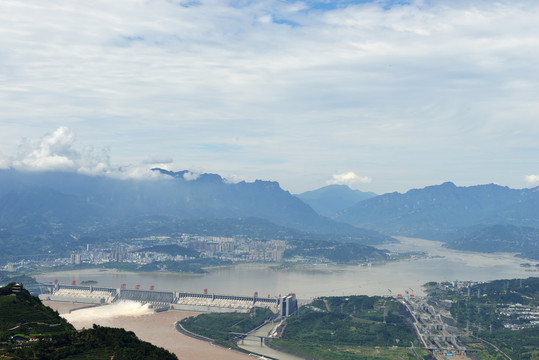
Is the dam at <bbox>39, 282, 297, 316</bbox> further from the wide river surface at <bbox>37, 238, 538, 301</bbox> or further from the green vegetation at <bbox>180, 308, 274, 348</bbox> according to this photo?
the wide river surface at <bbox>37, 238, 538, 301</bbox>

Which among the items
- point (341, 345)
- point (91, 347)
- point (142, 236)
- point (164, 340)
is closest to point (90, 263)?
Answer: point (142, 236)

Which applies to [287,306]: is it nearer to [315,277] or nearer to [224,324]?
[224,324]

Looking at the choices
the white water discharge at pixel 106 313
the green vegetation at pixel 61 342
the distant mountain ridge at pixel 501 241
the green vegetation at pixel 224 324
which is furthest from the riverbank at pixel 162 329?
the distant mountain ridge at pixel 501 241

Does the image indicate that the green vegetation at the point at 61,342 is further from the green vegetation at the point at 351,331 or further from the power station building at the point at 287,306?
the power station building at the point at 287,306

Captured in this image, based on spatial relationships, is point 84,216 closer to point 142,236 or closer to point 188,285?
point 142,236

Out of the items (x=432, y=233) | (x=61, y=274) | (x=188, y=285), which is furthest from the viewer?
(x=432, y=233)

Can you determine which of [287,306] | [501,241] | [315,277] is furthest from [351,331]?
[501,241]
